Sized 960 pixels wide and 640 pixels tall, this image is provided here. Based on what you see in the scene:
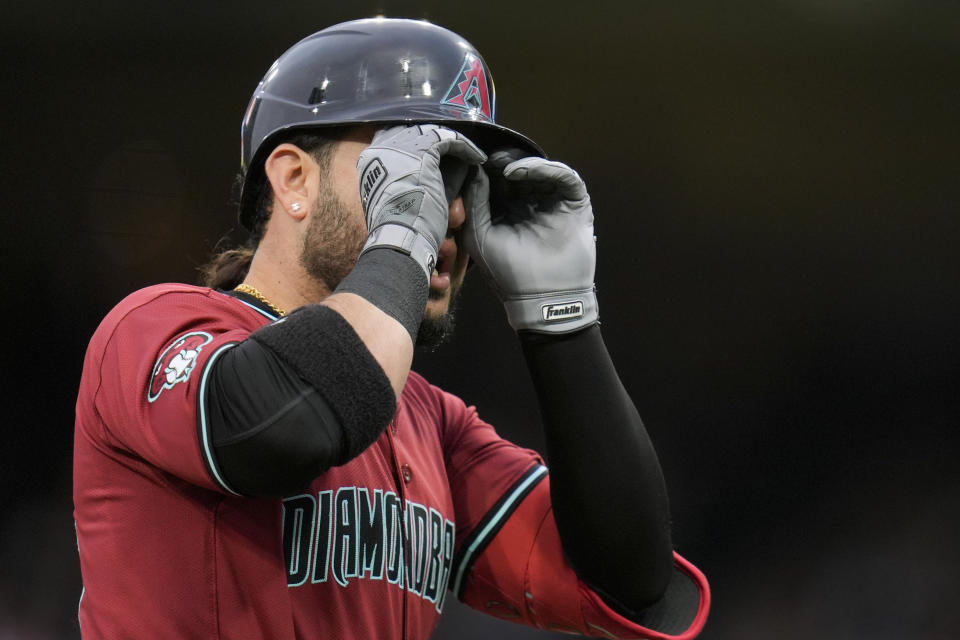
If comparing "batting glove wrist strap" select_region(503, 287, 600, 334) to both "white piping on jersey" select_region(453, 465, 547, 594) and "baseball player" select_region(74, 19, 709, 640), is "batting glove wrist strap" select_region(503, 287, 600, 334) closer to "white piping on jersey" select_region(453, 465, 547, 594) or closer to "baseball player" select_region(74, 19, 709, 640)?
"baseball player" select_region(74, 19, 709, 640)

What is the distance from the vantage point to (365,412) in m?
0.83

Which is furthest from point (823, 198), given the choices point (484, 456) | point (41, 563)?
point (41, 563)

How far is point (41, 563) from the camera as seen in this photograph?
287 centimetres

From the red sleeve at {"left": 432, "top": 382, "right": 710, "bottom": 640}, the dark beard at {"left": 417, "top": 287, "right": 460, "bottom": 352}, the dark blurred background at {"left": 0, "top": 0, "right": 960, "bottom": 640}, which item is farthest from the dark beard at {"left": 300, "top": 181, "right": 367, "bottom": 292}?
the dark blurred background at {"left": 0, "top": 0, "right": 960, "bottom": 640}

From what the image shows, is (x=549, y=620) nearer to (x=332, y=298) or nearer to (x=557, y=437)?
(x=557, y=437)

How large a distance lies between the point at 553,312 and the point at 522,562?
363 mm

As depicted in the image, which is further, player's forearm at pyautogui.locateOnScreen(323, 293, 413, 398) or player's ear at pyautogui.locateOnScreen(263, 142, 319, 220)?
player's ear at pyautogui.locateOnScreen(263, 142, 319, 220)

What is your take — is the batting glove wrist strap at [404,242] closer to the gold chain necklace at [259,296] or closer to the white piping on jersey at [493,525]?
the gold chain necklace at [259,296]

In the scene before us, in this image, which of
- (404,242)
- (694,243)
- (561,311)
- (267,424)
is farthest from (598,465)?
(694,243)

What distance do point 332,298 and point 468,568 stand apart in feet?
2.04

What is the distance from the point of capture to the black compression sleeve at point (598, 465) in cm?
119

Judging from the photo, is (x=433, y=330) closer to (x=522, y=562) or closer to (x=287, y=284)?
(x=287, y=284)

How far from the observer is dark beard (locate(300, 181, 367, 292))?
1147 millimetres

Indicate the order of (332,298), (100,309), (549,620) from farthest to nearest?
1. (100,309)
2. (549,620)
3. (332,298)
